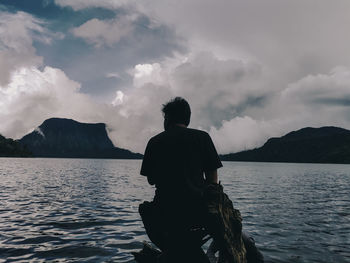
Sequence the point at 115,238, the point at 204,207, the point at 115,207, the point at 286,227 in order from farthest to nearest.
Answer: the point at 115,207, the point at 286,227, the point at 115,238, the point at 204,207

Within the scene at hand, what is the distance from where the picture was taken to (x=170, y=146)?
4145mm

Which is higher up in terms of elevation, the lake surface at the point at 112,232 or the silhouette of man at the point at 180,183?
the silhouette of man at the point at 180,183

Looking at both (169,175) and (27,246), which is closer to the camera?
(169,175)

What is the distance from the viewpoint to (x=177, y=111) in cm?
461

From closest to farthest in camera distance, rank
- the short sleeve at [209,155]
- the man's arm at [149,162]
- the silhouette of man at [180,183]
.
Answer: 1. the silhouette of man at [180,183]
2. the short sleeve at [209,155]
3. the man's arm at [149,162]

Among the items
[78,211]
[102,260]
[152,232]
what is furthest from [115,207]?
[152,232]

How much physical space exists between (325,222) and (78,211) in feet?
48.8

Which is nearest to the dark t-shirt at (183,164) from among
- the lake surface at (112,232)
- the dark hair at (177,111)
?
the dark hair at (177,111)

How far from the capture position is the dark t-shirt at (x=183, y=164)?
13.1 ft

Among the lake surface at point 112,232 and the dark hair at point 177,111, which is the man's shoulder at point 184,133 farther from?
the lake surface at point 112,232

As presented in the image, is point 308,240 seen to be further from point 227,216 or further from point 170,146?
point 170,146

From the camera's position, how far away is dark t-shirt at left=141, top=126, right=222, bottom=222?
13.1ft

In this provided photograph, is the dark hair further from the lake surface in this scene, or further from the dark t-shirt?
the lake surface

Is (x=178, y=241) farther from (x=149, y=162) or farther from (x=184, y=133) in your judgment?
(x=184, y=133)
